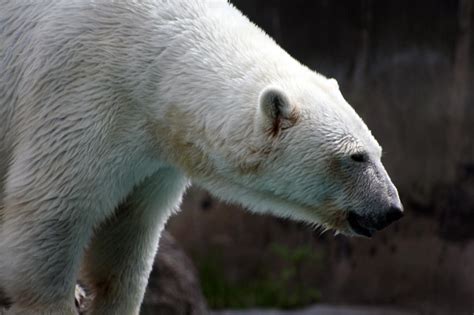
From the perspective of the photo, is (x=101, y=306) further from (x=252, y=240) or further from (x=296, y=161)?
(x=252, y=240)

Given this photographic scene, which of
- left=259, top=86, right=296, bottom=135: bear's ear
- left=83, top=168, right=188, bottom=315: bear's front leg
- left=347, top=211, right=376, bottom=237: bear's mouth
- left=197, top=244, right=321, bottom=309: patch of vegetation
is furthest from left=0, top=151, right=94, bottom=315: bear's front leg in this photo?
left=197, top=244, right=321, bottom=309: patch of vegetation

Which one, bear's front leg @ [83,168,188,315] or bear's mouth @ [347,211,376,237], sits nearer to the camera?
bear's mouth @ [347,211,376,237]

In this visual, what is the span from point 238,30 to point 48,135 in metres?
0.85

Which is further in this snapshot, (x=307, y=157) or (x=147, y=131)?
(x=147, y=131)

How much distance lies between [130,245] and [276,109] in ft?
3.61

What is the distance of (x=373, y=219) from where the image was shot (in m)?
4.13

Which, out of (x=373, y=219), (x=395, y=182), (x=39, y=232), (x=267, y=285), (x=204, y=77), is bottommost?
(x=267, y=285)

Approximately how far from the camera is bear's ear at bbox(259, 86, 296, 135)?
13.1 ft

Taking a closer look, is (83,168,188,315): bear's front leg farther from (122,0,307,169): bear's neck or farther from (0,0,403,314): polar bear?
(122,0,307,169): bear's neck

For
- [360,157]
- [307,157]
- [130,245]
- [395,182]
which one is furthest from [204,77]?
[395,182]

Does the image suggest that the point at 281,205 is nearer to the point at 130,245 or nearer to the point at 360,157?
the point at 360,157

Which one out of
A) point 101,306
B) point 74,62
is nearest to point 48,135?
point 74,62

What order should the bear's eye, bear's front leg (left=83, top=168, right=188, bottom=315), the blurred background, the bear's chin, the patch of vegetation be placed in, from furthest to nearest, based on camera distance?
the patch of vegetation → the blurred background → bear's front leg (left=83, top=168, right=188, bottom=315) → the bear's chin → the bear's eye

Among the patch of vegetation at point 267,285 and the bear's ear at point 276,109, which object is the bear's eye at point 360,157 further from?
the patch of vegetation at point 267,285
